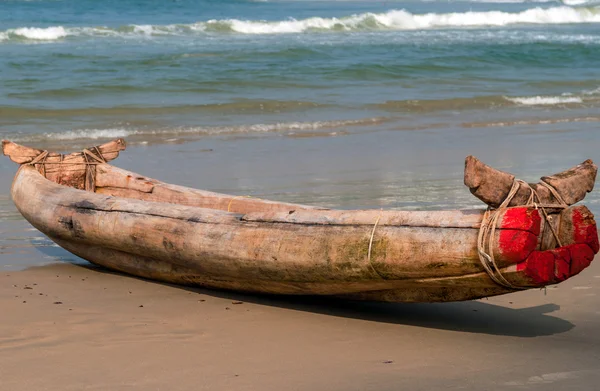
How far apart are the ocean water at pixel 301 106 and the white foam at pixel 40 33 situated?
7 centimetres

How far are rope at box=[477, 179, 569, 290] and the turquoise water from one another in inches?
304

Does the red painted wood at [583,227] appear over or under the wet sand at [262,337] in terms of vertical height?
over

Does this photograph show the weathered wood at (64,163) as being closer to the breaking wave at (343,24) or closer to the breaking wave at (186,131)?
the breaking wave at (186,131)

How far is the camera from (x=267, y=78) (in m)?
16.5

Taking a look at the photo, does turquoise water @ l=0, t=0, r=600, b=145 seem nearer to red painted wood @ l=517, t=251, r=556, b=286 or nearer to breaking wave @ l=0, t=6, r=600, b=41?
breaking wave @ l=0, t=6, r=600, b=41

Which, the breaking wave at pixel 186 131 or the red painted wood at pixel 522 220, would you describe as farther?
the breaking wave at pixel 186 131

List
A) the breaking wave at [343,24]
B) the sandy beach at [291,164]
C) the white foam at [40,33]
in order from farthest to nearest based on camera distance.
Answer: the breaking wave at [343,24]
the white foam at [40,33]
the sandy beach at [291,164]

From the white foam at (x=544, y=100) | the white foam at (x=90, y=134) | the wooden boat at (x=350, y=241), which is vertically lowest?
the white foam at (x=90, y=134)

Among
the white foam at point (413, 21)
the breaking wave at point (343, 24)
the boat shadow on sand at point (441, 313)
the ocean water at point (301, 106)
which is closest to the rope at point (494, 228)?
the boat shadow on sand at point (441, 313)

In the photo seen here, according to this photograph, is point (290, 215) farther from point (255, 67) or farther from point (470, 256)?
point (255, 67)

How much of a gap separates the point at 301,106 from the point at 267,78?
2.93 metres

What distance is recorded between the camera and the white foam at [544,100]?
47.3 feet

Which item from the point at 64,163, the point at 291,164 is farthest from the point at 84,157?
the point at 291,164

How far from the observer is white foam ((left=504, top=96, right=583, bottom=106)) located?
1442cm
